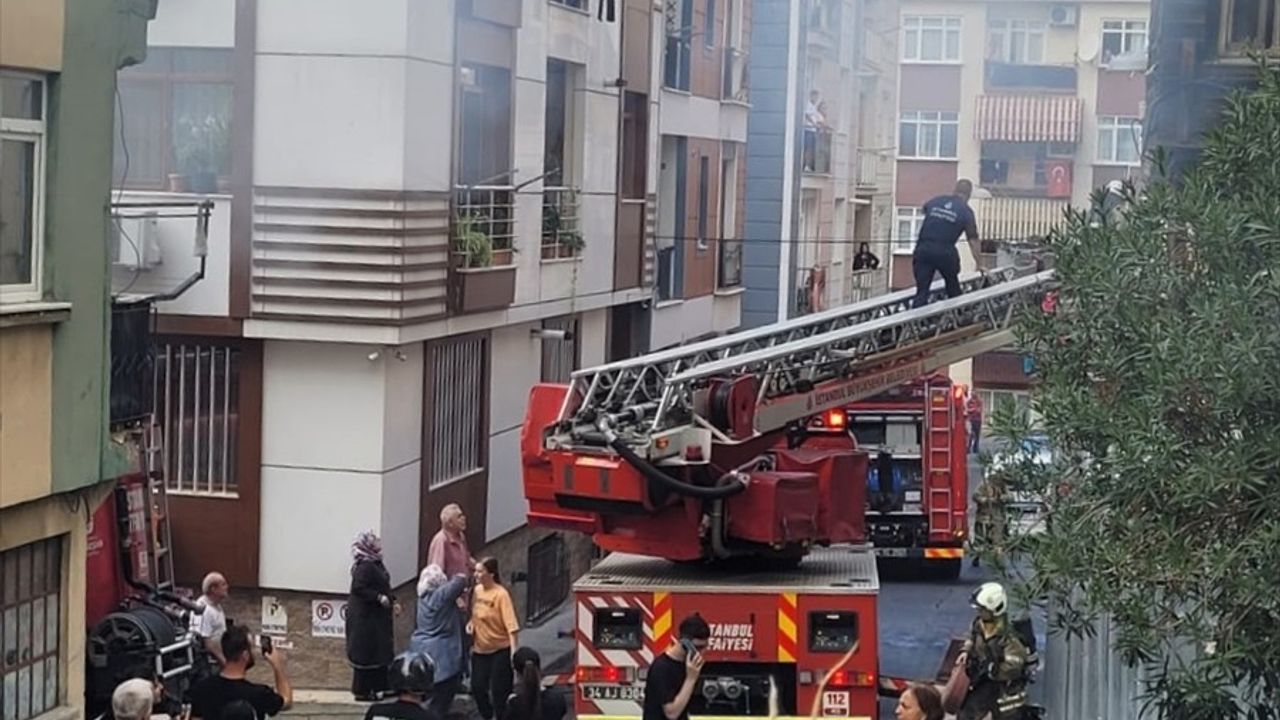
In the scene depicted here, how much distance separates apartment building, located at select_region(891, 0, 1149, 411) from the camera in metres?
43.5

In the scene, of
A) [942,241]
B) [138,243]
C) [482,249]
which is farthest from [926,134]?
[138,243]

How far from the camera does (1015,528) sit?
7.12 meters

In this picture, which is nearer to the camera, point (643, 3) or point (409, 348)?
point (409, 348)

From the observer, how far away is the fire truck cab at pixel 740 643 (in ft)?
41.1

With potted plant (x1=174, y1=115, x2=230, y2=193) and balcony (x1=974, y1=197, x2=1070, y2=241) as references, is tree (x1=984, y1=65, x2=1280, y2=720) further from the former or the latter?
balcony (x1=974, y1=197, x2=1070, y2=241)

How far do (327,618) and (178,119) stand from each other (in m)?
3.69

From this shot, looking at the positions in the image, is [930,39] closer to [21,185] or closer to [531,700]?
[531,700]

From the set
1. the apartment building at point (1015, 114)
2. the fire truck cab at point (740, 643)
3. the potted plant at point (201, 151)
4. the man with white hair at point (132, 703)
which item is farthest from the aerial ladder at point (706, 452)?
the apartment building at point (1015, 114)

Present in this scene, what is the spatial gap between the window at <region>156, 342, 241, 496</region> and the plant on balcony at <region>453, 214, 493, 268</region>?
184cm

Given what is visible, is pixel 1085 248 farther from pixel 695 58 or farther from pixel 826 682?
pixel 695 58

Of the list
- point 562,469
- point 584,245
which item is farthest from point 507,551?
point 562,469

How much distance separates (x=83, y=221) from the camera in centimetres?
1008

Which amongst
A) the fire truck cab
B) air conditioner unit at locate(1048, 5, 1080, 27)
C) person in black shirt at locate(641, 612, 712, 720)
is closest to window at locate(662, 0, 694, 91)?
the fire truck cab

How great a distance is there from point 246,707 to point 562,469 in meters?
5.14
